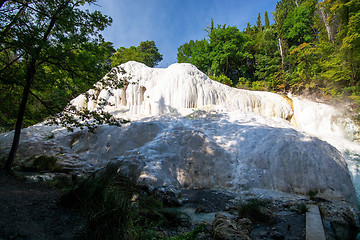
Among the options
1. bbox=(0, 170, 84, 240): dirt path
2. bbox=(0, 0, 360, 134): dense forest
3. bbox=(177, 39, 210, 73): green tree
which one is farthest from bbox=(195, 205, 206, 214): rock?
bbox=(177, 39, 210, 73): green tree

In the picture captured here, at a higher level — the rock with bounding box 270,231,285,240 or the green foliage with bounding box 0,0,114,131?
the green foliage with bounding box 0,0,114,131

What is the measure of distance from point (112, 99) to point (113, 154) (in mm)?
8380

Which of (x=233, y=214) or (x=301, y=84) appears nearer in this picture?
(x=233, y=214)

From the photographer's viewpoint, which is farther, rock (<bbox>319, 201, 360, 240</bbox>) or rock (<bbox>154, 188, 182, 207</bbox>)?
rock (<bbox>154, 188, 182, 207</bbox>)

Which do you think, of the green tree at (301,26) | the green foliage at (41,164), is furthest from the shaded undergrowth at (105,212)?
the green tree at (301,26)

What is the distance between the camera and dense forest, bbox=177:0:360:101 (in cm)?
1547

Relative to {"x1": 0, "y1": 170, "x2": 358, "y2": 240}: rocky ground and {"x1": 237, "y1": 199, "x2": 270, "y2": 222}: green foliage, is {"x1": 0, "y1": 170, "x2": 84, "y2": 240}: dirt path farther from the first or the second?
{"x1": 237, "y1": 199, "x2": 270, "y2": 222}: green foliage

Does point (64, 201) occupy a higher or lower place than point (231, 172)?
higher

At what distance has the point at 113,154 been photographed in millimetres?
8195

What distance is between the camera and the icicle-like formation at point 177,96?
13492mm

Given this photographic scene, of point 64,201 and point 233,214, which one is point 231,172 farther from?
point 64,201

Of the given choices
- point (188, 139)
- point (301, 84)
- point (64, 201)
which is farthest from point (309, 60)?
point (64, 201)

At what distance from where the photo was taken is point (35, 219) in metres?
2.69

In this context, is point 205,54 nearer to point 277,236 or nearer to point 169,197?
point 169,197
